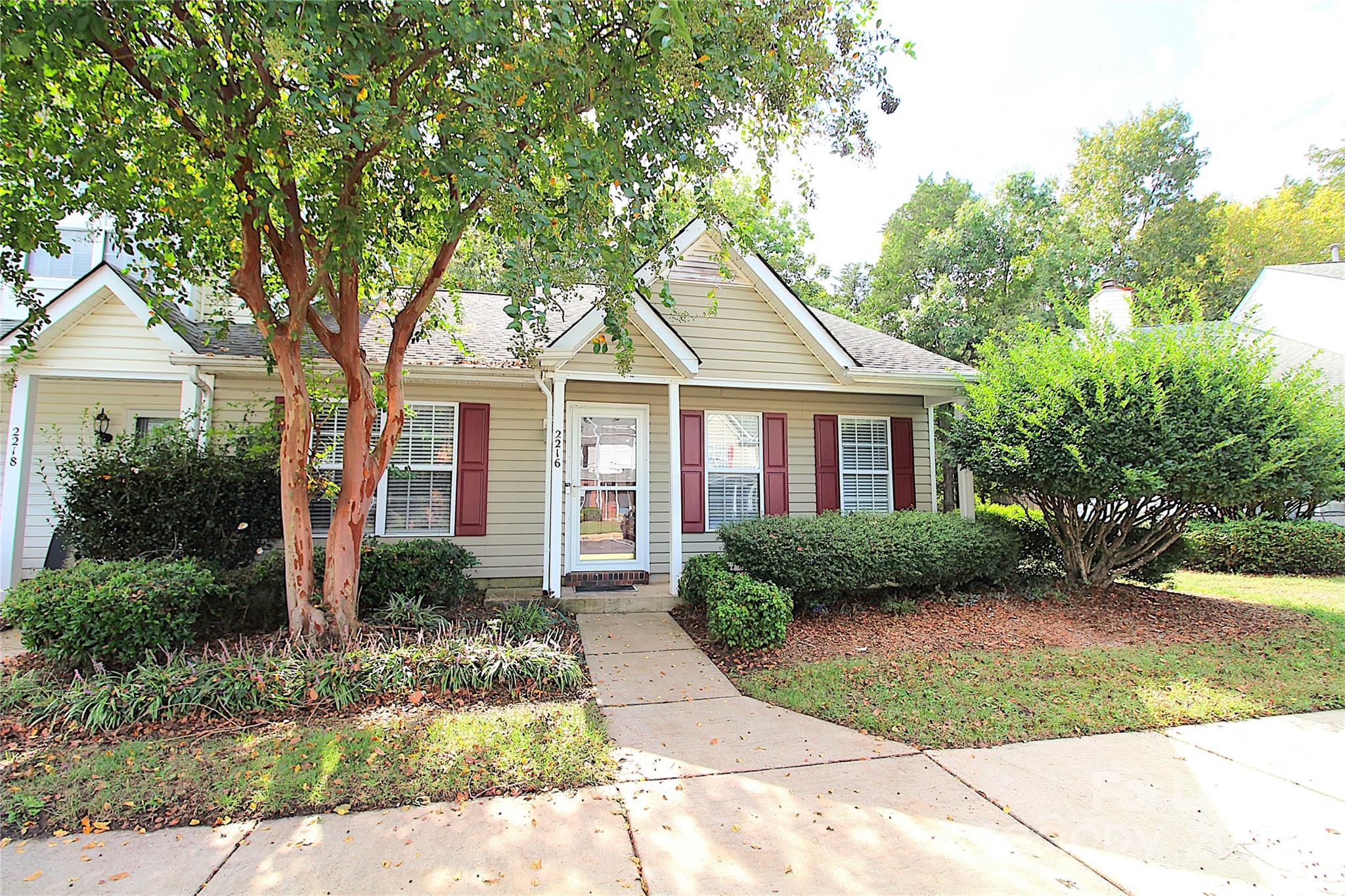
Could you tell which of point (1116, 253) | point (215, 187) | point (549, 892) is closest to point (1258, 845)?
point (549, 892)

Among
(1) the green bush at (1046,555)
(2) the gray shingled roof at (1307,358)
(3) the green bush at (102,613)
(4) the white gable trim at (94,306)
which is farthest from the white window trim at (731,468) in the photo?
(2) the gray shingled roof at (1307,358)

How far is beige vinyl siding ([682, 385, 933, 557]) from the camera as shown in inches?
319

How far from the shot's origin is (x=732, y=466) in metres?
8.21

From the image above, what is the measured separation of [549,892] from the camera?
89.7 inches

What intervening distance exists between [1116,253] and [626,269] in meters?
26.6

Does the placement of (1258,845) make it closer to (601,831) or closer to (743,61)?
(601,831)

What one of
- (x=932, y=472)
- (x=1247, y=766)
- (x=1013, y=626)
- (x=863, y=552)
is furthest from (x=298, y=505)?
(x=932, y=472)

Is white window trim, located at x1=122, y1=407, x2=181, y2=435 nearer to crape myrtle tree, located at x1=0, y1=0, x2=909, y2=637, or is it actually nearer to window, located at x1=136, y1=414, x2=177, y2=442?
window, located at x1=136, y1=414, x2=177, y2=442

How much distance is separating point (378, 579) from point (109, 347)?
407 centimetres

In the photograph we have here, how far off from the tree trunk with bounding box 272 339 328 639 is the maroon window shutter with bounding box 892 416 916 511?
23.7ft

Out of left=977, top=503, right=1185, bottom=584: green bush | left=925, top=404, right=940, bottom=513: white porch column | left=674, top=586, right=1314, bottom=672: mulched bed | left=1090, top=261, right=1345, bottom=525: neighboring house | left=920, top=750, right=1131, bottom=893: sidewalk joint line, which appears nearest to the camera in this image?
left=920, top=750, right=1131, bottom=893: sidewalk joint line

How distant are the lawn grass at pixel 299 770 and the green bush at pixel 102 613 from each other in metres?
1.06

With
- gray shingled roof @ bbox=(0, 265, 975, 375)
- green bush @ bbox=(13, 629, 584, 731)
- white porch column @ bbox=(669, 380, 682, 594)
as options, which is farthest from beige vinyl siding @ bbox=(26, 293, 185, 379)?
white porch column @ bbox=(669, 380, 682, 594)

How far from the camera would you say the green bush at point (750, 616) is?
530 cm
